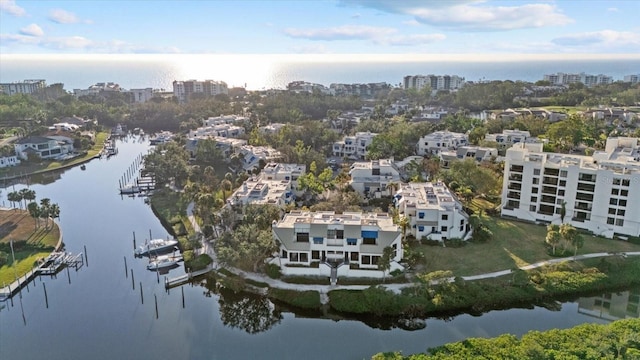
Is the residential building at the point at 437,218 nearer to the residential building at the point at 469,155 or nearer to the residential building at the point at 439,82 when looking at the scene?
the residential building at the point at 469,155

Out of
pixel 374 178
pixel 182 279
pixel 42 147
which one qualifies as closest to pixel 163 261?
pixel 182 279

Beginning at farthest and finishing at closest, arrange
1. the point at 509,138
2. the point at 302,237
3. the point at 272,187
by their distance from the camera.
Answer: the point at 509,138 < the point at 272,187 < the point at 302,237

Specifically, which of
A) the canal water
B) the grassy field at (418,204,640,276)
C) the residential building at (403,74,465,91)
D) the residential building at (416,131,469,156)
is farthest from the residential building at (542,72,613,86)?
the canal water

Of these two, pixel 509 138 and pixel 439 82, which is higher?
pixel 439 82

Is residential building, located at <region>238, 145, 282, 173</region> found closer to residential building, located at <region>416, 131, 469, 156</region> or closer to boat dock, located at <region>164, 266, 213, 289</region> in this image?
residential building, located at <region>416, 131, 469, 156</region>

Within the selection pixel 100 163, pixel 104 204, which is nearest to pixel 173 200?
pixel 104 204

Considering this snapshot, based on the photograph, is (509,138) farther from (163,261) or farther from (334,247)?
(163,261)

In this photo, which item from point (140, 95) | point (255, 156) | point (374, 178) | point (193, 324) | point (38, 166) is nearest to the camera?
point (193, 324)

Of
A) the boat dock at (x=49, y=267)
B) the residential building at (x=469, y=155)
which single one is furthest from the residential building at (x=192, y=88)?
the boat dock at (x=49, y=267)
